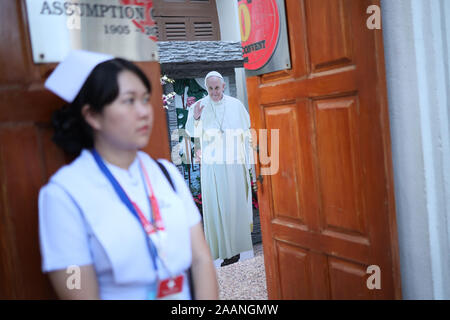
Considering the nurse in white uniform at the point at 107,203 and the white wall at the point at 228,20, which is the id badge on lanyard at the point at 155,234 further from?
the white wall at the point at 228,20

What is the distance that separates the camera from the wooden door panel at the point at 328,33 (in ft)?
7.55

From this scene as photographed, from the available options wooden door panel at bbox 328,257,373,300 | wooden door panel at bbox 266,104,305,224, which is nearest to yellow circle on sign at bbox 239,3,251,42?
wooden door panel at bbox 266,104,305,224

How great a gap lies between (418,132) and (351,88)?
42cm

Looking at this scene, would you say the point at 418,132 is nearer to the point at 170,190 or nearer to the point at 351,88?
the point at 351,88

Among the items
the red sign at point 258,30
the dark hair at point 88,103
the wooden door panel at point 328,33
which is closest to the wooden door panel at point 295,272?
the wooden door panel at point 328,33

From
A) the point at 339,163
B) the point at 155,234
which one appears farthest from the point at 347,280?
the point at 155,234

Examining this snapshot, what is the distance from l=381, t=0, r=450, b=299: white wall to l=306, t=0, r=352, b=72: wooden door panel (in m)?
0.21

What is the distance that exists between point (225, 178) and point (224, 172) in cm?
7

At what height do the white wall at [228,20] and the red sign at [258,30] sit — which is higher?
the white wall at [228,20]

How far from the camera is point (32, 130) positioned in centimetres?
143

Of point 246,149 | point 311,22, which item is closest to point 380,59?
point 311,22

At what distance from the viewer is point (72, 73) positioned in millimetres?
1299

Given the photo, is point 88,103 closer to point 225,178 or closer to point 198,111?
point 225,178

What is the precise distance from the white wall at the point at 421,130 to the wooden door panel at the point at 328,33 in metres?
0.21
